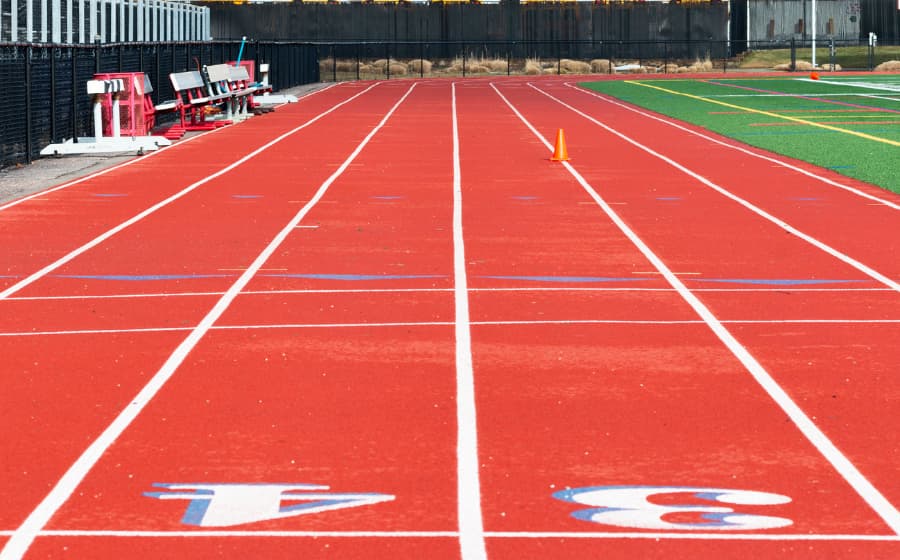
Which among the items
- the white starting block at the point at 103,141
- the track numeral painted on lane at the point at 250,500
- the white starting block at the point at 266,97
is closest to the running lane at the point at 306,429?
the track numeral painted on lane at the point at 250,500

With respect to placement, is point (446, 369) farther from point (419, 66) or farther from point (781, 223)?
point (419, 66)

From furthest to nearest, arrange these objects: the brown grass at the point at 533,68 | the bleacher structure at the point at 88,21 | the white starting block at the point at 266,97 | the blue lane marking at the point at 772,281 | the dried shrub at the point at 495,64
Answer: the dried shrub at the point at 495,64 < the brown grass at the point at 533,68 < the white starting block at the point at 266,97 < the bleacher structure at the point at 88,21 < the blue lane marking at the point at 772,281

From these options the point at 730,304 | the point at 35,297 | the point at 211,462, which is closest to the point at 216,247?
the point at 35,297

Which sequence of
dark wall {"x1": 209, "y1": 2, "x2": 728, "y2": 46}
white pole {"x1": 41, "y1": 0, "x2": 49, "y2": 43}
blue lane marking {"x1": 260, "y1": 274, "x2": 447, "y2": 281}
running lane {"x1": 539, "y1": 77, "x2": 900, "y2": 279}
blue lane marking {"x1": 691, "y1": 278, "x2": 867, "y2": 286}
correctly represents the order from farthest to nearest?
dark wall {"x1": 209, "y1": 2, "x2": 728, "y2": 46} < white pole {"x1": 41, "y1": 0, "x2": 49, "y2": 43} < running lane {"x1": 539, "y1": 77, "x2": 900, "y2": 279} < blue lane marking {"x1": 260, "y1": 274, "x2": 447, "y2": 281} < blue lane marking {"x1": 691, "y1": 278, "x2": 867, "y2": 286}

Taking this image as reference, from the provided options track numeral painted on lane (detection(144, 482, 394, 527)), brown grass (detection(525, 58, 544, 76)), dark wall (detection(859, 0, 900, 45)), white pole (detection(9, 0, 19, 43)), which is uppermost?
dark wall (detection(859, 0, 900, 45))

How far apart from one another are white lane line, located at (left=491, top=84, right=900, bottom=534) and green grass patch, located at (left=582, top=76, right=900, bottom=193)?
8.96 m

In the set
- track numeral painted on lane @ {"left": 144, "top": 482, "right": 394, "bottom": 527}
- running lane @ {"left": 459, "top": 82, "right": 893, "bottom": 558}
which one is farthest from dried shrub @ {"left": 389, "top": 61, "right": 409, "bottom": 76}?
track numeral painted on lane @ {"left": 144, "top": 482, "right": 394, "bottom": 527}

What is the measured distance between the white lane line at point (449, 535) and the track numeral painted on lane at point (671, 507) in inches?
4.1

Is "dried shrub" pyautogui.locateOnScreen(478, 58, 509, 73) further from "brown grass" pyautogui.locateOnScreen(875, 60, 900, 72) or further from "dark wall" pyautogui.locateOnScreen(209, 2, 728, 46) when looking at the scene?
"brown grass" pyautogui.locateOnScreen(875, 60, 900, 72)

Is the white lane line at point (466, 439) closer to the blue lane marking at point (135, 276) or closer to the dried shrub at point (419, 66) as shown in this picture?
the blue lane marking at point (135, 276)

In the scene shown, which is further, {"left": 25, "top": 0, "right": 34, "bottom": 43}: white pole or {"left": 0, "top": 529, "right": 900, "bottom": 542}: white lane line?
{"left": 25, "top": 0, "right": 34, "bottom": 43}: white pole

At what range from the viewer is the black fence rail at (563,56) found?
88.4 m

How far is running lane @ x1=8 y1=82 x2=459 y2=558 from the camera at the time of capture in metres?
6.23

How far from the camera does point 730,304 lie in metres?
11.8
